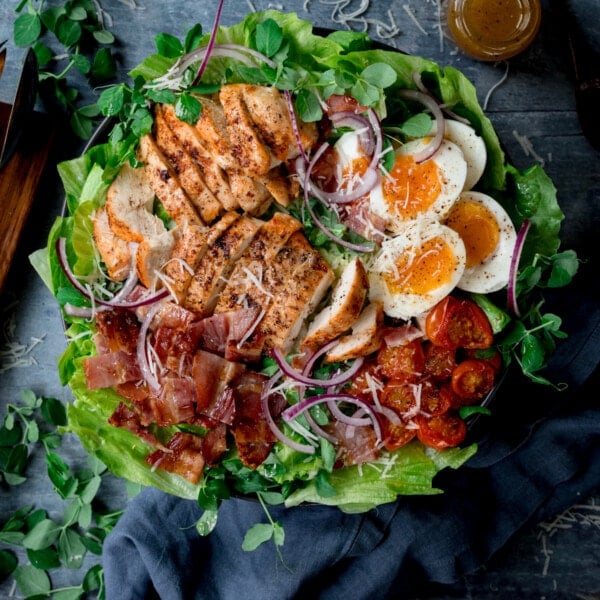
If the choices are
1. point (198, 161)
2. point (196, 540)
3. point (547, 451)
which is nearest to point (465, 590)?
point (547, 451)

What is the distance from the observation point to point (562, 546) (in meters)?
3.85

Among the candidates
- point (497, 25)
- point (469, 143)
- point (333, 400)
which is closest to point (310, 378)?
point (333, 400)

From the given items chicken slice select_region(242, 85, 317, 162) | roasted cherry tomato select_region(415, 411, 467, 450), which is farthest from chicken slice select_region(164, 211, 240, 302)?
roasted cherry tomato select_region(415, 411, 467, 450)

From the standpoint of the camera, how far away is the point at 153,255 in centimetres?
333

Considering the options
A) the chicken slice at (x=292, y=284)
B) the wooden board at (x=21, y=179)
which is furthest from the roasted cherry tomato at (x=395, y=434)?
the wooden board at (x=21, y=179)

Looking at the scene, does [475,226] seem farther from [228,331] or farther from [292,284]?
[228,331]

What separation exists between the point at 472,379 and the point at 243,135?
59.7 inches

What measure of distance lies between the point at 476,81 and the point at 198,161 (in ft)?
5.01

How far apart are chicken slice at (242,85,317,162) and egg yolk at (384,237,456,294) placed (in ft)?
2.23

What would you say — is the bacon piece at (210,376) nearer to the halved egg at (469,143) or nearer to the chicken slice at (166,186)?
the chicken slice at (166,186)

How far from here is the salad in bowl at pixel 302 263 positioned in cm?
321

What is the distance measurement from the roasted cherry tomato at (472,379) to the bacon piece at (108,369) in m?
1.54

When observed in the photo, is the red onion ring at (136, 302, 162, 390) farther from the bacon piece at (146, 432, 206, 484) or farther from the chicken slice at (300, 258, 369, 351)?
the chicken slice at (300, 258, 369, 351)

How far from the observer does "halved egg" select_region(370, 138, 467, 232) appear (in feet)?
10.4
